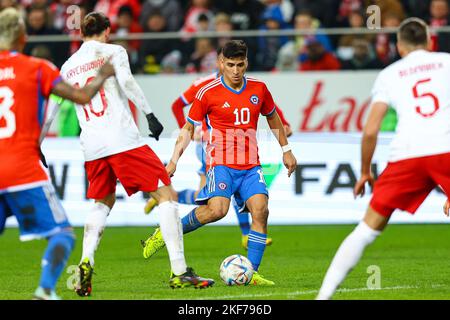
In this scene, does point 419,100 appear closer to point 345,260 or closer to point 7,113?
point 345,260

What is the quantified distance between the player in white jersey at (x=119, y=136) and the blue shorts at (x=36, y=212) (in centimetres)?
179

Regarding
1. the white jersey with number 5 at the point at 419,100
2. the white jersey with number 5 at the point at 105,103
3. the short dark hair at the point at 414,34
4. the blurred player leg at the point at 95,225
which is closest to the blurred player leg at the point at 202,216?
the blurred player leg at the point at 95,225

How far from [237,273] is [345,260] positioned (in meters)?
2.35

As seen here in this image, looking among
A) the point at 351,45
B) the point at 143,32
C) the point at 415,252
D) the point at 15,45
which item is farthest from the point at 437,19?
the point at 15,45

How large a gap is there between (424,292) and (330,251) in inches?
180

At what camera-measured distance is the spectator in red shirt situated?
19328 millimetres

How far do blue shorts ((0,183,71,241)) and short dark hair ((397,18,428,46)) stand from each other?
2989 mm

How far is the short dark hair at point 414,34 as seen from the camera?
28.3 feet

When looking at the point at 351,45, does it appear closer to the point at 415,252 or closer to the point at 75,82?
the point at 415,252

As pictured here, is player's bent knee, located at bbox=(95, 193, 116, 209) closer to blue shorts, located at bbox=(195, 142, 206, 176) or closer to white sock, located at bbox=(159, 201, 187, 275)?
white sock, located at bbox=(159, 201, 187, 275)

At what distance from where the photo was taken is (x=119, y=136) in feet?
33.4

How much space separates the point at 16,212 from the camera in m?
8.31
